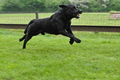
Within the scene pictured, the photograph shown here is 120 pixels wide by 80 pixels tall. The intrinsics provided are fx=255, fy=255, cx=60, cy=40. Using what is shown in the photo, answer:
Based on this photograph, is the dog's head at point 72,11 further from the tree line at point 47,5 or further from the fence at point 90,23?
the tree line at point 47,5

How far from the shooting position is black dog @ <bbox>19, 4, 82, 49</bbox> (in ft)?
23.8

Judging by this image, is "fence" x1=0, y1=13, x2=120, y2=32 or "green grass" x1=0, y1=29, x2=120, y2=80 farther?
"fence" x1=0, y1=13, x2=120, y2=32

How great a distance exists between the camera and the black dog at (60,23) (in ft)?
23.8

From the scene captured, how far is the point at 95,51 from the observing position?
25.9ft

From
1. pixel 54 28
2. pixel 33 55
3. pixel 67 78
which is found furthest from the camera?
pixel 54 28

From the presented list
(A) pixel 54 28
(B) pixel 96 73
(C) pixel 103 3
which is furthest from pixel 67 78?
(C) pixel 103 3

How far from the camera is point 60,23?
7535mm

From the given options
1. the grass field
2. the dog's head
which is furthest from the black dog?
the grass field

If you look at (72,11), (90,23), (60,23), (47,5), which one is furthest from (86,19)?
(47,5)

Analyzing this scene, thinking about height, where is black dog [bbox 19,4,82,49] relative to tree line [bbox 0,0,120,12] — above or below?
above

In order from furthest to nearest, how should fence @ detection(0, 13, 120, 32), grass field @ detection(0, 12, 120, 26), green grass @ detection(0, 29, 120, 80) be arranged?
grass field @ detection(0, 12, 120, 26)
fence @ detection(0, 13, 120, 32)
green grass @ detection(0, 29, 120, 80)

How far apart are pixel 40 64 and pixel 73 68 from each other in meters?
0.88

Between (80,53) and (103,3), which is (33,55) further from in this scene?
(103,3)

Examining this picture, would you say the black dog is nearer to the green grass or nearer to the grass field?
the green grass
